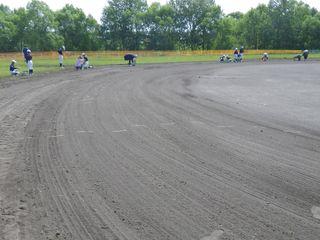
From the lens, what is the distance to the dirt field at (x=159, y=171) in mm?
5023

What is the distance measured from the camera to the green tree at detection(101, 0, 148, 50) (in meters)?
102

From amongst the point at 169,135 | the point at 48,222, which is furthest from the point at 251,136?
the point at 48,222

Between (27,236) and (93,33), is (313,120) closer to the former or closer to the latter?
(27,236)

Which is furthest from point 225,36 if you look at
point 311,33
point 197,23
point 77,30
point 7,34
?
point 7,34

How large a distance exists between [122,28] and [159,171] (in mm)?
100125

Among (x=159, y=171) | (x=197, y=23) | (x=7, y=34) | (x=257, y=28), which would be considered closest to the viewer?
(x=159, y=171)

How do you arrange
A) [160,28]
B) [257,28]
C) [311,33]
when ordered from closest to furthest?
[311,33], [160,28], [257,28]

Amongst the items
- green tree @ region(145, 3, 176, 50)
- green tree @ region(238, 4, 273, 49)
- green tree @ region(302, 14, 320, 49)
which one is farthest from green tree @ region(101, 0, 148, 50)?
green tree @ region(302, 14, 320, 49)

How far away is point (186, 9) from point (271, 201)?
11115 centimetres

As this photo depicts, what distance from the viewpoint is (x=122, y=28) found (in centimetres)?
10319

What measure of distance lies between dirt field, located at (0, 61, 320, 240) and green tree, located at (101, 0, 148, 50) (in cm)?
9072

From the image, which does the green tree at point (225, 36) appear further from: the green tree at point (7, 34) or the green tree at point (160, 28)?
the green tree at point (7, 34)

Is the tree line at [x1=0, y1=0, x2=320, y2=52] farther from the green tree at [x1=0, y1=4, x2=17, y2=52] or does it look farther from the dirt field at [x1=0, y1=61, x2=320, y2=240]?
the dirt field at [x1=0, y1=61, x2=320, y2=240]

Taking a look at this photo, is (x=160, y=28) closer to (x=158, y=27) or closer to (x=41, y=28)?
(x=158, y=27)
